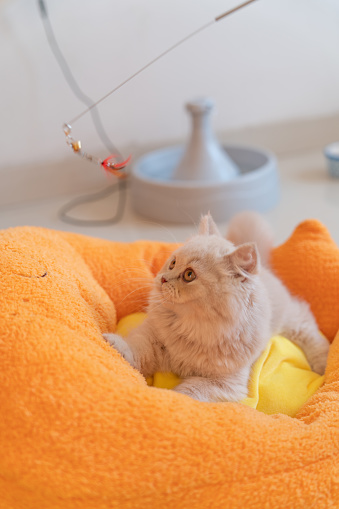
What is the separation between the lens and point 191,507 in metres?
0.71

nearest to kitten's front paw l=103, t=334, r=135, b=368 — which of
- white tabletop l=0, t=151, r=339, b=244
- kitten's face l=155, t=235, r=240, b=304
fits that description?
kitten's face l=155, t=235, r=240, b=304

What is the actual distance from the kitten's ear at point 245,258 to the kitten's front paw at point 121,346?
235mm

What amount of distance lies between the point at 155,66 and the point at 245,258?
1341mm

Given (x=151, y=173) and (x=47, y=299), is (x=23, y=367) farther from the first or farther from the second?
(x=151, y=173)

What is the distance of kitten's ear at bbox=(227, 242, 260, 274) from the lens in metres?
0.86

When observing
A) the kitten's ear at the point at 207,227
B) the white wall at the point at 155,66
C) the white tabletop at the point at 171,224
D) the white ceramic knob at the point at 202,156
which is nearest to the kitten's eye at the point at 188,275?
the kitten's ear at the point at 207,227

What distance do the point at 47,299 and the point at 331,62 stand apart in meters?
1.94

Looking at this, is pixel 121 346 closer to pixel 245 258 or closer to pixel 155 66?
pixel 245 258

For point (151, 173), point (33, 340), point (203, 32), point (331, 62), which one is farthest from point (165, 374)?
point (331, 62)

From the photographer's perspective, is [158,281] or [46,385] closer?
[46,385]

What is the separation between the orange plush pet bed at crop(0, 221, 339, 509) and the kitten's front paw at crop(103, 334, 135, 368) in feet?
0.06

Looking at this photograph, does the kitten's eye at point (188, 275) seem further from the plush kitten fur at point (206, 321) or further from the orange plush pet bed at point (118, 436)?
the orange plush pet bed at point (118, 436)

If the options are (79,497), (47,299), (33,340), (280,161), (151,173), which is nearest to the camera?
(79,497)

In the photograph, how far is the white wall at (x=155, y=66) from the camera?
1.83m
